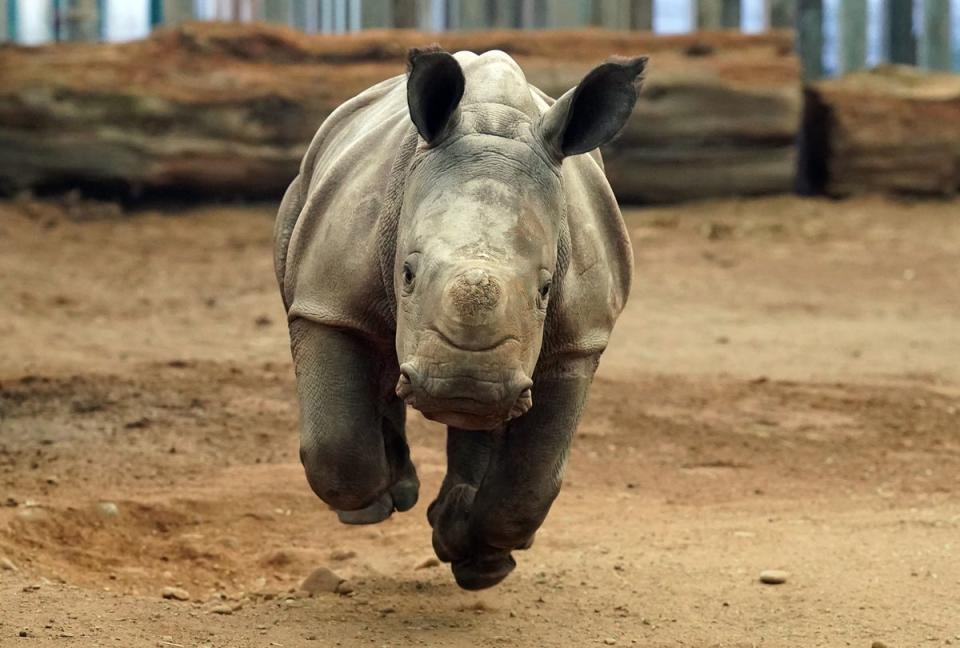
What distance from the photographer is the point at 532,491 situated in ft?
15.1

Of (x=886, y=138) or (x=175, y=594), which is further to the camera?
(x=886, y=138)

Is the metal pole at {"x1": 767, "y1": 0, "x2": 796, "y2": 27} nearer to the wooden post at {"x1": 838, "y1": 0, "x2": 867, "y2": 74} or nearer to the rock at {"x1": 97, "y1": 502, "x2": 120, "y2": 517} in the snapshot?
the wooden post at {"x1": 838, "y1": 0, "x2": 867, "y2": 74}

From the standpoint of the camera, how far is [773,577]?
537cm

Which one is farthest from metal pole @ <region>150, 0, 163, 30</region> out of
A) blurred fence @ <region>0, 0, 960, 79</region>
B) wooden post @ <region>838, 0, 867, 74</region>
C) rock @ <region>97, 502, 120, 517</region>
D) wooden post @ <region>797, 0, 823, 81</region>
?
rock @ <region>97, 502, 120, 517</region>

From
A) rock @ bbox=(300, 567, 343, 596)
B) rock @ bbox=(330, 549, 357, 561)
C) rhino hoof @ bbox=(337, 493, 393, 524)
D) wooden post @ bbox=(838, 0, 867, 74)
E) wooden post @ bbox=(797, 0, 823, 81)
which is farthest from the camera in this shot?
wooden post @ bbox=(838, 0, 867, 74)

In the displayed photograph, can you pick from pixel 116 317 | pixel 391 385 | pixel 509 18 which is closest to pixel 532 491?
pixel 391 385

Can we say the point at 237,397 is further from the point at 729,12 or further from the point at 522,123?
the point at 729,12

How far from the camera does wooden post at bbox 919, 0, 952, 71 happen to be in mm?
14453

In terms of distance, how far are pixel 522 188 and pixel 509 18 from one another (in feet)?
37.5

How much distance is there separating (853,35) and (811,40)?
609mm

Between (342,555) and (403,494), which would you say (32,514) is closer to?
(342,555)

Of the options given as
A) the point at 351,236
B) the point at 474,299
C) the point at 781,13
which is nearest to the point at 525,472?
the point at 351,236

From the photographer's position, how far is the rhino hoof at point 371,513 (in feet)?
16.1

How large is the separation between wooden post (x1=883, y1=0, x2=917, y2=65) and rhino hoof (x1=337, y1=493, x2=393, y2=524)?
36.9 feet
